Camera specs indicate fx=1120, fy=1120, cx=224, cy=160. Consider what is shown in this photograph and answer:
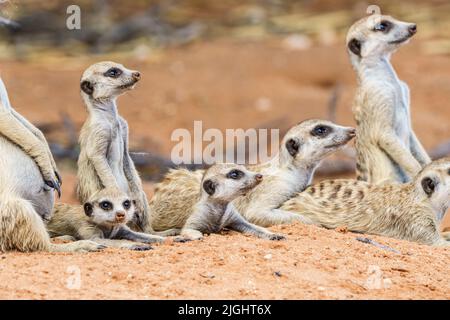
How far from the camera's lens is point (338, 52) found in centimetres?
1416

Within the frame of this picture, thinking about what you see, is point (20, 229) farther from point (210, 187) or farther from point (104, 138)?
point (210, 187)

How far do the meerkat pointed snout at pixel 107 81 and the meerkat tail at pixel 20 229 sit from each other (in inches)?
34.6

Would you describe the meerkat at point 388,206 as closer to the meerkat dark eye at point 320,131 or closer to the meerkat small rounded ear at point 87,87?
the meerkat dark eye at point 320,131

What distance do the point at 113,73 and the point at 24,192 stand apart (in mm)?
828

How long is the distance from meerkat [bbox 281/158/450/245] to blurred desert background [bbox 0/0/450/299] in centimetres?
32

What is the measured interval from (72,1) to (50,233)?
36.3 ft

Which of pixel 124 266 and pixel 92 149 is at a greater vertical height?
pixel 92 149

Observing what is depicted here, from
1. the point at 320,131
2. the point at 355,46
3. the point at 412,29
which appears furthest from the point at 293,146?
the point at 412,29

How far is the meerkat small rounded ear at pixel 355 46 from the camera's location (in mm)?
7052

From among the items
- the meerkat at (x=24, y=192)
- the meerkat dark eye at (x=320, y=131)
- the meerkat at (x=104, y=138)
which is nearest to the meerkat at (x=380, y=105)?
the meerkat dark eye at (x=320, y=131)

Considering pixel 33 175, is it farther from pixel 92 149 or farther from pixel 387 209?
pixel 387 209

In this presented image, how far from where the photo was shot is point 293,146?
6273mm

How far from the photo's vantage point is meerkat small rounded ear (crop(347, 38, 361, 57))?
278 inches
